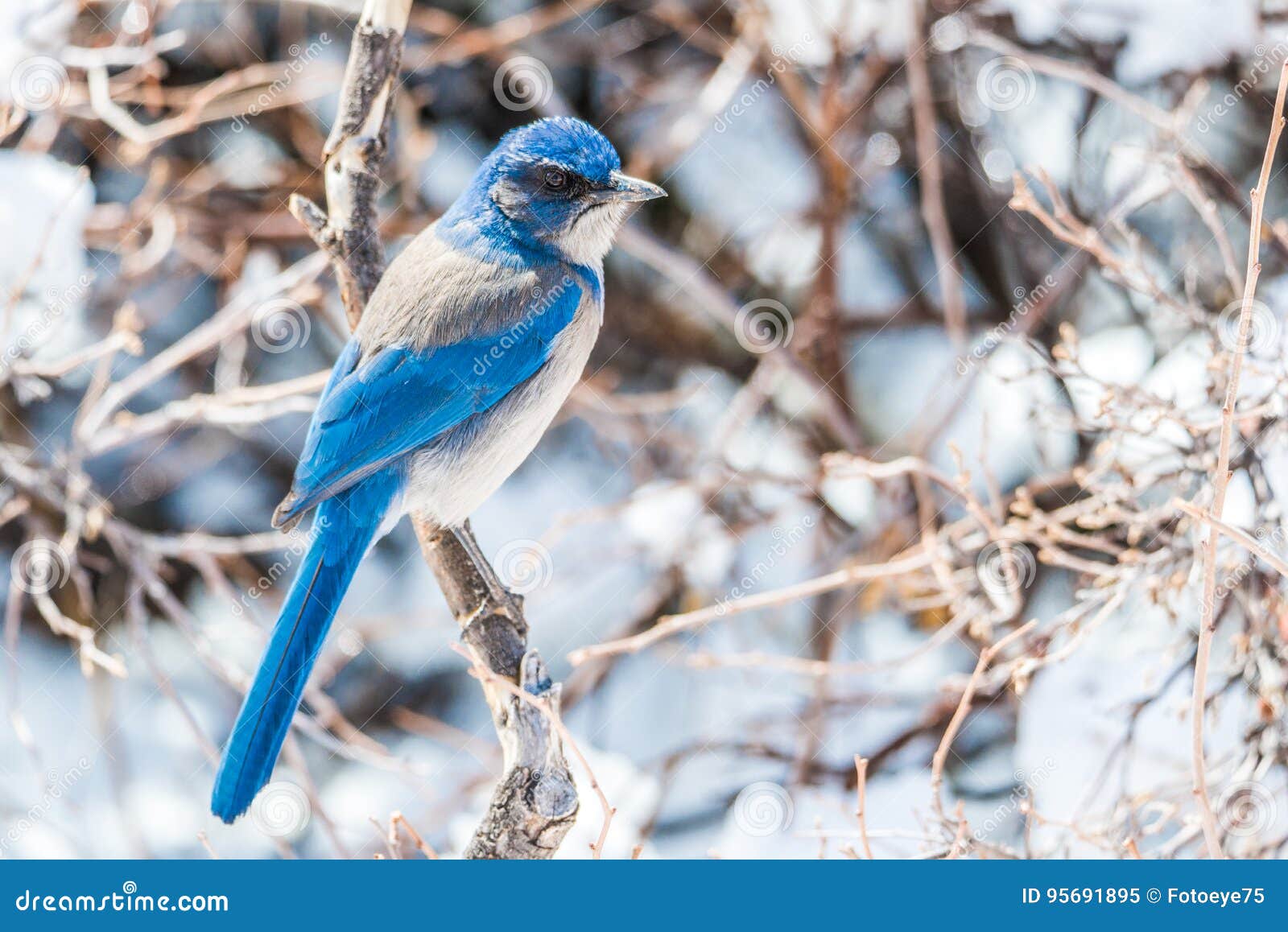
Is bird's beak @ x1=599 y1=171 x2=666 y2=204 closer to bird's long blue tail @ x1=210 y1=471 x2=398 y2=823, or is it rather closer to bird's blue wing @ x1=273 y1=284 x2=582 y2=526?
bird's blue wing @ x1=273 y1=284 x2=582 y2=526

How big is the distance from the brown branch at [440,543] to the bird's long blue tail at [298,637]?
178 mm

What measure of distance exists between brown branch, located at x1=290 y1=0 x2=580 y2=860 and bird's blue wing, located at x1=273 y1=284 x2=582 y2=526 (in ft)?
0.69

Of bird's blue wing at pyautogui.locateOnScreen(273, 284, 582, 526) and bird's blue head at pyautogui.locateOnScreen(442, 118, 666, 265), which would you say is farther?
bird's blue head at pyautogui.locateOnScreen(442, 118, 666, 265)

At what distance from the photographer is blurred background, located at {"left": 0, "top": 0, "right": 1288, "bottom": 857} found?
10.7ft

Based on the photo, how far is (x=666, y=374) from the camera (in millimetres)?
4352

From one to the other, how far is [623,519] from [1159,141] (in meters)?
2.03

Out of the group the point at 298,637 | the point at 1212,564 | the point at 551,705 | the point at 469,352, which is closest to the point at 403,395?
the point at 469,352

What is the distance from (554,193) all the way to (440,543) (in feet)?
2.59

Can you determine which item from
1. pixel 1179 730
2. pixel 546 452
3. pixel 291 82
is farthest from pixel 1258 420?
pixel 291 82

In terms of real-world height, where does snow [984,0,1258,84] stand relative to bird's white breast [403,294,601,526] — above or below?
above

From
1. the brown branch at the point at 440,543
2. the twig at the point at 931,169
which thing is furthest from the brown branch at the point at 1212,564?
the twig at the point at 931,169

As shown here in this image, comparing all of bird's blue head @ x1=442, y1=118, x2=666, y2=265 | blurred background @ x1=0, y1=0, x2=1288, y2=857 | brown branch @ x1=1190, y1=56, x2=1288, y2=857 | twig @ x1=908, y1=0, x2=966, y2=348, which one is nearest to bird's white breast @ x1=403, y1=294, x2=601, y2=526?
bird's blue head @ x1=442, y1=118, x2=666, y2=265

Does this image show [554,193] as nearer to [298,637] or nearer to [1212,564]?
[298,637]

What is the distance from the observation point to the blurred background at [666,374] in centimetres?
326
